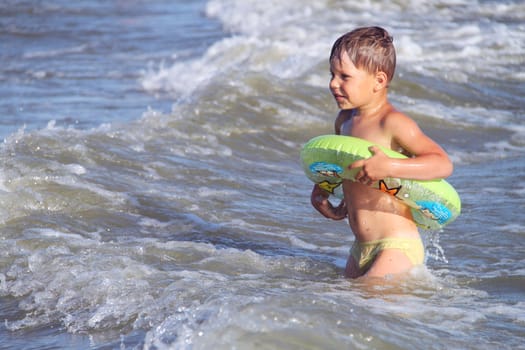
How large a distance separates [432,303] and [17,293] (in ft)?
6.82

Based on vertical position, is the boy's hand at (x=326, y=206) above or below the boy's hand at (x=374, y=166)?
below

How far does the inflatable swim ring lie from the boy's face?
21 cm

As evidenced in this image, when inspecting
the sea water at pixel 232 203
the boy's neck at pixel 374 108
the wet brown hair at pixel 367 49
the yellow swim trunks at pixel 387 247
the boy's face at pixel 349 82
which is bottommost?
the sea water at pixel 232 203

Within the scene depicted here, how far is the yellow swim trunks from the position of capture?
496 centimetres

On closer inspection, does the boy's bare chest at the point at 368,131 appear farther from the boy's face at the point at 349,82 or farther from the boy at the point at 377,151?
the boy's face at the point at 349,82

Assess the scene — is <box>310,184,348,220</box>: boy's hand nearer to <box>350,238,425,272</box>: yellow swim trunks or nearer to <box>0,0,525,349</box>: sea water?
<box>350,238,425,272</box>: yellow swim trunks

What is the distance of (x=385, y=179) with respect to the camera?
480cm

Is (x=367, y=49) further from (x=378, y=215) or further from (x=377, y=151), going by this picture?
(x=378, y=215)

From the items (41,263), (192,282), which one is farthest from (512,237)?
(41,263)

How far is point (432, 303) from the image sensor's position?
4730 mm

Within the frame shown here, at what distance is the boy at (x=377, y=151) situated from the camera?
471 cm

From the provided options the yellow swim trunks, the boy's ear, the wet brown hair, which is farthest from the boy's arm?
the yellow swim trunks

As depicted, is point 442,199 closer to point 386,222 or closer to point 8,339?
point 386,222

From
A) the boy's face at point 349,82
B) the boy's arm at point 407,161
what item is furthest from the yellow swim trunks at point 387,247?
the boy's face at point 349,82
